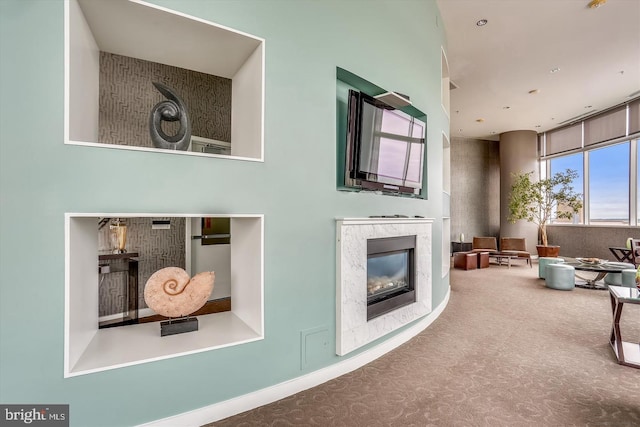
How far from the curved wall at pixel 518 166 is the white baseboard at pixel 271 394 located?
9.05 meters

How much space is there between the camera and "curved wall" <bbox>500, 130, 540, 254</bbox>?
9938mm

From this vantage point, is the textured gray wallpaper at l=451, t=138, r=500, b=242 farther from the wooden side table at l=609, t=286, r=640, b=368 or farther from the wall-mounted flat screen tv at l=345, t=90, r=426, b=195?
the wall-mounted flat screen tv at l=345, t=90, r=426, b=195

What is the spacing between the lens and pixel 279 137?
2162 millimetres

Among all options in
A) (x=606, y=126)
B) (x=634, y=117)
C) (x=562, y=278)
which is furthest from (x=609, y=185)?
(x=562, y=278)

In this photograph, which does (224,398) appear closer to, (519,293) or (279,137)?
(279,137)

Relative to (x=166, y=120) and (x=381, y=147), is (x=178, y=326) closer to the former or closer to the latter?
(x=166, y=120)

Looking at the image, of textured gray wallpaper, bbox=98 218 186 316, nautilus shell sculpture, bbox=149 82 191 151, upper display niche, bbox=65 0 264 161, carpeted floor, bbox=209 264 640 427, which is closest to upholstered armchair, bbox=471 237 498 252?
carpeted floor, bbox=209 264 640 427

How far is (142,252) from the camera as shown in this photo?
3.61 m

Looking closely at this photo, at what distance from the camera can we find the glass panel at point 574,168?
28.9ft

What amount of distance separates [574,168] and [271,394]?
10.8 m

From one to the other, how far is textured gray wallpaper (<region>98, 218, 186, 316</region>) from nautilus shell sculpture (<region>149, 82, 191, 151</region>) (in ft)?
6.27

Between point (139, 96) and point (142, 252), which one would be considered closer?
point (139, 96)

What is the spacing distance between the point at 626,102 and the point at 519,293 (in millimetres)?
6220

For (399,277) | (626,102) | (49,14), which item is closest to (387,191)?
(399,277)
